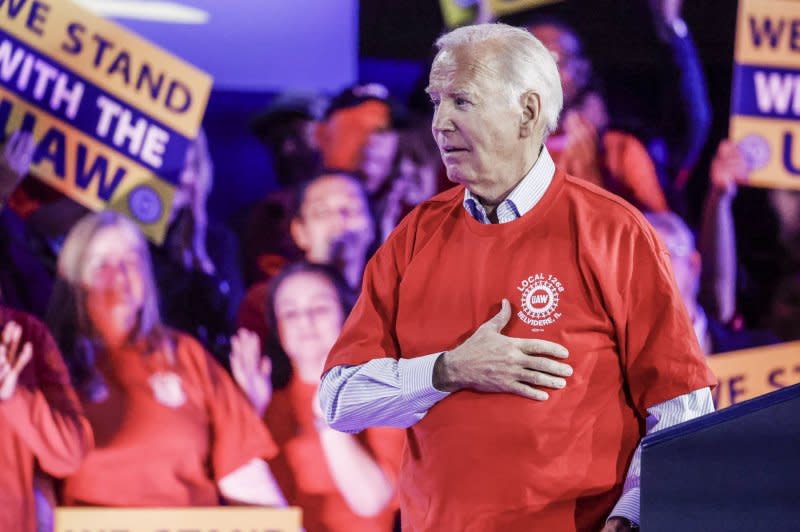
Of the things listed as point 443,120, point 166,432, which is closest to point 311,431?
point 166,432

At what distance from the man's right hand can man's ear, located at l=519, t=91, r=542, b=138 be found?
0.30 m

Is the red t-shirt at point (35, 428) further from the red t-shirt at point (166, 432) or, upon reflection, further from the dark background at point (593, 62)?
the dark background at point (593, 62)

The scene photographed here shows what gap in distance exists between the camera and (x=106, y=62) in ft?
11.8

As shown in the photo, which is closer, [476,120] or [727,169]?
[476,120]

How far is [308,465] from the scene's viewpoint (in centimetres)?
360

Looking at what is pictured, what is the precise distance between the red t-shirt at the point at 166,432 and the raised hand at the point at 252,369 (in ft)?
0.10

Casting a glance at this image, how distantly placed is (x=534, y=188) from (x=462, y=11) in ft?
6.83

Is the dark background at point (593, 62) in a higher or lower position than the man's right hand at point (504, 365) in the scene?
higher

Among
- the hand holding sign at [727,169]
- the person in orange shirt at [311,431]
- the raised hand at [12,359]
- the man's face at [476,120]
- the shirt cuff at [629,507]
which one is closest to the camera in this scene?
the shirt cuff at [629,507]

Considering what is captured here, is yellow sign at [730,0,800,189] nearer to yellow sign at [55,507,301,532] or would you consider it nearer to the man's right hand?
yellow sign at [55,507,301,532]

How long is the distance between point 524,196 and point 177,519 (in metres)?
2.23

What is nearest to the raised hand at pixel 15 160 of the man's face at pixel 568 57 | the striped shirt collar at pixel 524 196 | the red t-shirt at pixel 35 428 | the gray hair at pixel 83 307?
the gray hair at pixel 83 307

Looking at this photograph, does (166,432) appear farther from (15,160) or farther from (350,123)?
(350,123)

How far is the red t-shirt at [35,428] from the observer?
349cm
